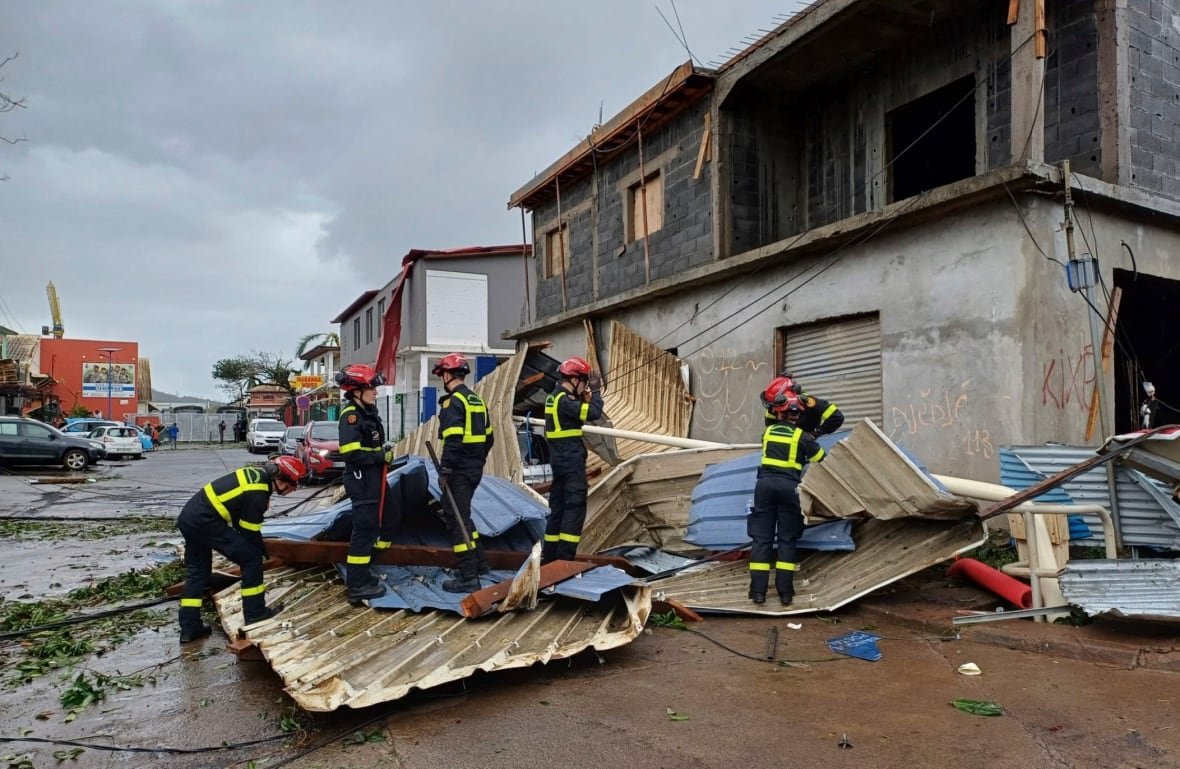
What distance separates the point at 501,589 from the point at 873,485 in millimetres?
2670

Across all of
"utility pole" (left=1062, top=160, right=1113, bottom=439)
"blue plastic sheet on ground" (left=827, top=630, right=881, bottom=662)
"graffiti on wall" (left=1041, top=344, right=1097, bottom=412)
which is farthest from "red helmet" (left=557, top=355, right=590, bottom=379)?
"utility pole" (left=1062, top=160, right=1113, bottom=439)

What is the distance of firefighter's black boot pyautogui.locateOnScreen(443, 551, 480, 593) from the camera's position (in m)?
5.43

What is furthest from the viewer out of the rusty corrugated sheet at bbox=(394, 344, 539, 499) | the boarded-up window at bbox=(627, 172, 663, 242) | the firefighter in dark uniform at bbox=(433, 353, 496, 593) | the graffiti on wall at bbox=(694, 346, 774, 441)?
the boarded-up window at bbox=(627, 172, 663, 242)

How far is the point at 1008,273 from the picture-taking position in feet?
24.1

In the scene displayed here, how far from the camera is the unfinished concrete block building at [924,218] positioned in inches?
295

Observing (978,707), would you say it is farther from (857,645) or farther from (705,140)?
(705,140)

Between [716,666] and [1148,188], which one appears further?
[1148,188]

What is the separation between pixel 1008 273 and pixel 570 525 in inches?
190

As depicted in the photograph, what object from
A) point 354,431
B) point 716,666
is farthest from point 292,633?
point 716,666

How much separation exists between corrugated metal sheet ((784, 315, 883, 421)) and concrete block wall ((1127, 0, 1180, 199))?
10.2ft

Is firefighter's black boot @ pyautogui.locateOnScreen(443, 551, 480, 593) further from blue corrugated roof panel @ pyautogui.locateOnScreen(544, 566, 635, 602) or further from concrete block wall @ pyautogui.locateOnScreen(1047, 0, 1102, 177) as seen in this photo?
concrete block wall @ pyautogui.locateOnScreen(1047, 0, 1102, 177)

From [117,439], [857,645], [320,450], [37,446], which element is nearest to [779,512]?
[857,645]

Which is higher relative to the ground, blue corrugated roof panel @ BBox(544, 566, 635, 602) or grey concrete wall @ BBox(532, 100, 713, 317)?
grey concrete wall @ BBox(532, 100, 713, 317)

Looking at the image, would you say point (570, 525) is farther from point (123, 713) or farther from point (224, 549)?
point (123, 713)
